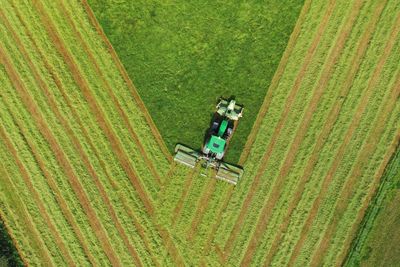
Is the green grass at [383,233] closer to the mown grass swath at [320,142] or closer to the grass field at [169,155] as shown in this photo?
the grass field at [169,155]

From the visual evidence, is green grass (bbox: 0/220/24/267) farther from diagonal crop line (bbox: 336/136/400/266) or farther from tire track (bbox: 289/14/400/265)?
diagonal crop line (bbox: 336/136/400/266)

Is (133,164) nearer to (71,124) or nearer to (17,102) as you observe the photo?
(71,124)

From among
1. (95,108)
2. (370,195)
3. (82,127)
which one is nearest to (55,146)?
(82,127)

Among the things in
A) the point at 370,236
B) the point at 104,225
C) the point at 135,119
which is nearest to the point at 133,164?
the point at 135,119

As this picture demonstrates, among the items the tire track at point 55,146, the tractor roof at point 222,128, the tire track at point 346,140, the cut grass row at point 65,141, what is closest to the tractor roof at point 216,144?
the tractor roof at point 222,128

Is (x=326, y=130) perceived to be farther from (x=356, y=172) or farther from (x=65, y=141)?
(x=65, y=141)
